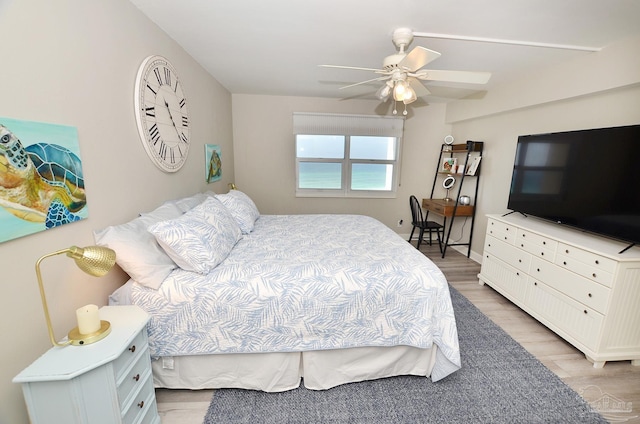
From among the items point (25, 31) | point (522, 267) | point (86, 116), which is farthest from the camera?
point (522, 267)

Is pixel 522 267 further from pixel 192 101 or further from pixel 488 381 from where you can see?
pixel 192 101

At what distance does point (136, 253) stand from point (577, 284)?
2959 millimetres

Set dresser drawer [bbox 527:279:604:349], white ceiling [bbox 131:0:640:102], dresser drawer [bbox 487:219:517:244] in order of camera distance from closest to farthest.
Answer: white ceiling [bbox 131:0:640:102], dresser drawer [bbox 527:279:604:349], dresser drawer [bbox 487:219:517:244]

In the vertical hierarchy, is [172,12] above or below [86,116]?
above

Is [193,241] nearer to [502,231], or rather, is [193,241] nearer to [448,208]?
[502,231]

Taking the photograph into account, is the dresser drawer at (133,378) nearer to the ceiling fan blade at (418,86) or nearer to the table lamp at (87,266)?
the table lamp at (87,266)

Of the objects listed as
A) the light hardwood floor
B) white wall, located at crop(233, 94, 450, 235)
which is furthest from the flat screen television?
white wall, located at crop(233, 94, 450, 235)

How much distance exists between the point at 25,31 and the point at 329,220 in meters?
2.50

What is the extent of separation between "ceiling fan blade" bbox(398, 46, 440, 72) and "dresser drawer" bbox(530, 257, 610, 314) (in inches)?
74.7

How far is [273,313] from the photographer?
1532 millimetres

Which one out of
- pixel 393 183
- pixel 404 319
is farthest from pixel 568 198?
pixel 393 183

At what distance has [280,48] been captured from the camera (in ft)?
7.48

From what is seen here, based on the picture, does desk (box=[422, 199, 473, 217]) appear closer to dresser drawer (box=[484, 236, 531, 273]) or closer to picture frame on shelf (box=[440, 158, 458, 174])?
picture frame on shelf (box=[440, 158, 458, 174])

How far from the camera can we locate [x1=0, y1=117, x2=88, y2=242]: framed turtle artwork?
0.97 meters
